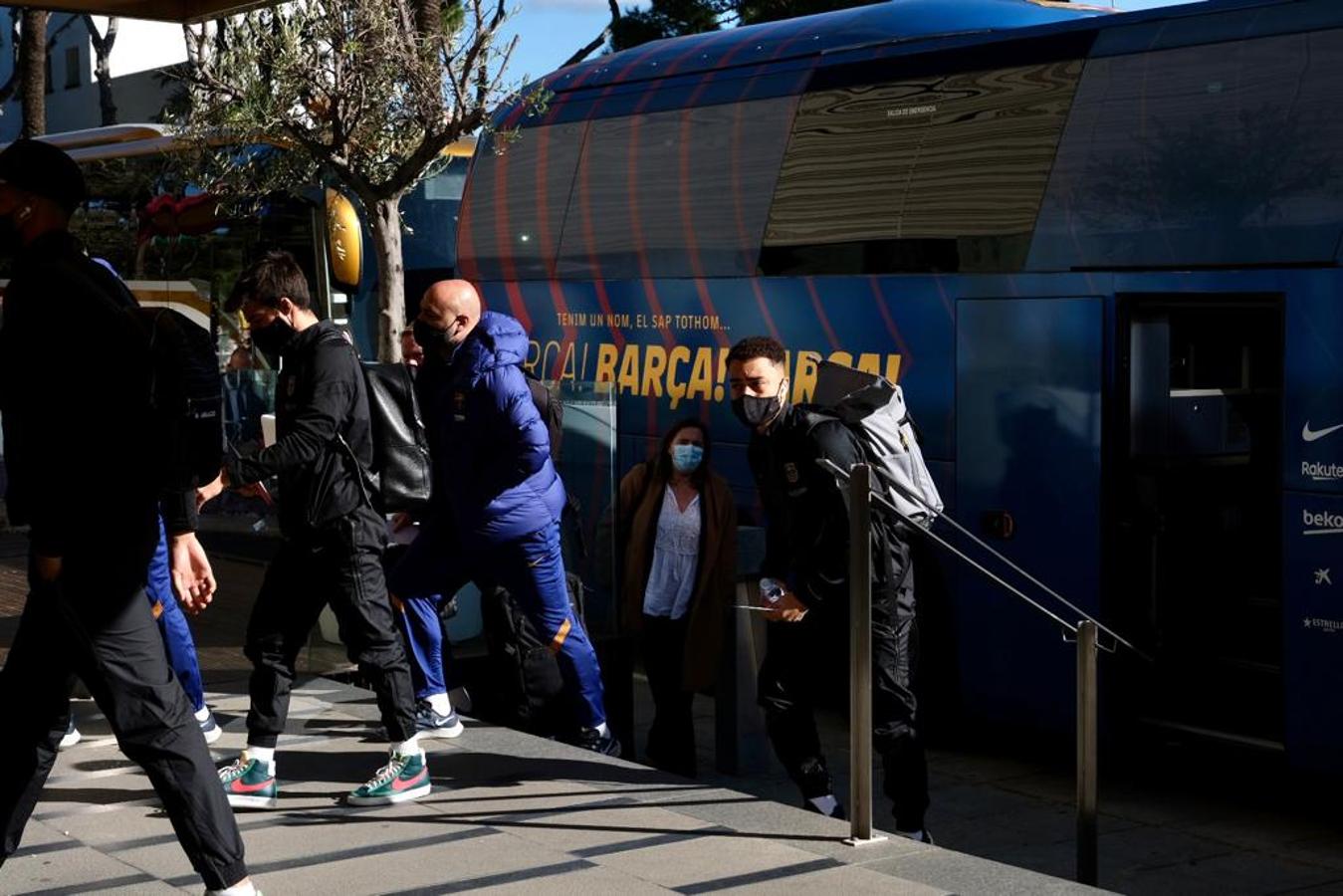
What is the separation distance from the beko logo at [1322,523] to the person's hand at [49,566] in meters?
4.50

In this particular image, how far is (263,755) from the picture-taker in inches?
258

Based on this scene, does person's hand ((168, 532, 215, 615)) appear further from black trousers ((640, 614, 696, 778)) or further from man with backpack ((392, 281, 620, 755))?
black trousers ((640, 614, 696, 778))

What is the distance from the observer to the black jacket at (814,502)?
6.52 meters

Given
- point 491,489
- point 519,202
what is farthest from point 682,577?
point 519,202

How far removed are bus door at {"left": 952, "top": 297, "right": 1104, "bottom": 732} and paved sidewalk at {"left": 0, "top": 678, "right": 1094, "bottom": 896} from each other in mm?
2341

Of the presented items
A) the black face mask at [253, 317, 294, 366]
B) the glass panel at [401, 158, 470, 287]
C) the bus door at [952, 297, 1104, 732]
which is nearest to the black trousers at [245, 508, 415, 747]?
the black face mask at [253, 317, 294, 366]

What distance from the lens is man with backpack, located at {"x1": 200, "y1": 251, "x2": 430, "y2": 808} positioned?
6.47 meters

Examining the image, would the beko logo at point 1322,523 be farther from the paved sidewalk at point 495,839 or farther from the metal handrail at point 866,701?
the paved sidewalk at point 495,839

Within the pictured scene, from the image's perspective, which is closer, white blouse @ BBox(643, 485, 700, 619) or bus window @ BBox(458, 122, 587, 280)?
white blouse @ BBox(643, 485, 700, 619)

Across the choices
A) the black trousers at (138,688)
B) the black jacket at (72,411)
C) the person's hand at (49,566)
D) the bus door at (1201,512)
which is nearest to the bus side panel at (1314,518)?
the bus door at (1201,512)

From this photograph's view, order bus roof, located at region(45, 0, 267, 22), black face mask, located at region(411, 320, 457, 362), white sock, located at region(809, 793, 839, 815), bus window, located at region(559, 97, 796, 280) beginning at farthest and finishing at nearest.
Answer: bus window, located at region(559, 97, 796, 280) < bus roof, located at region(45, 0, 267, 22) < black face mask, located at region(411, 320, 457, 362) < white sock, located at region(809, 793, 839, 815)

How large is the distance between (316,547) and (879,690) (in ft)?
6.26

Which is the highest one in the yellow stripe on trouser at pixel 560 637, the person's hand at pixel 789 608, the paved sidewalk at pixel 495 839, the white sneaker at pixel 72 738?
the person's hand at pixel 789 608

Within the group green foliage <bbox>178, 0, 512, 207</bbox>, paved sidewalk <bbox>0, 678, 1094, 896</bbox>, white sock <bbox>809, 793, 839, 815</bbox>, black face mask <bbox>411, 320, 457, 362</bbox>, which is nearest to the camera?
paved sidewalk <bbox>0, 678, 1094, 896</bbox>
